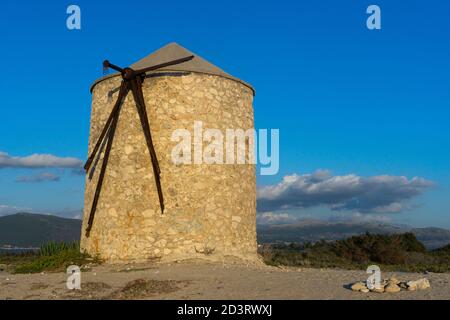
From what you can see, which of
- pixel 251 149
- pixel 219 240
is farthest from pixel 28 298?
pixel 251 149

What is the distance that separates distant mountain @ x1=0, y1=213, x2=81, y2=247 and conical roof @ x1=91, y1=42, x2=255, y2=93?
46.8m

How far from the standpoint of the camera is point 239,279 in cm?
850

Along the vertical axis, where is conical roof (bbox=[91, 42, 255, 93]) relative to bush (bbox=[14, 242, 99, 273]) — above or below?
above

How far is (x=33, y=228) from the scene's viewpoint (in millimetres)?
71188

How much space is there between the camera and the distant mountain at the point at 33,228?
6088 cm

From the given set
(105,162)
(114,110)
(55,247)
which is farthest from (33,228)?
(114,110)

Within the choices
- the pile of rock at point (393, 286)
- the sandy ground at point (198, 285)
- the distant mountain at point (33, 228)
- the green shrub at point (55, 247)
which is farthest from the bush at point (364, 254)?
the distant mountain at point (33, 228)

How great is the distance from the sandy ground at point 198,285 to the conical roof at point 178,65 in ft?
16.6

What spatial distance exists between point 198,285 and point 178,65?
637cm

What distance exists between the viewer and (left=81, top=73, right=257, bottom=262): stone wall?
37.7 ft

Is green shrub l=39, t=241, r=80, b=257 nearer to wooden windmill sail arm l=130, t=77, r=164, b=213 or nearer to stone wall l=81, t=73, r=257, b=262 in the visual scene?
stone wall l=81, t=73, r=257, b=262

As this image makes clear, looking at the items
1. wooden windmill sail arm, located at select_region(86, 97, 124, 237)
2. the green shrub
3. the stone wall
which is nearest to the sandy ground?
the stone wall

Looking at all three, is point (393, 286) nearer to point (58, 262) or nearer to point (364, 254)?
point (58, 262)
